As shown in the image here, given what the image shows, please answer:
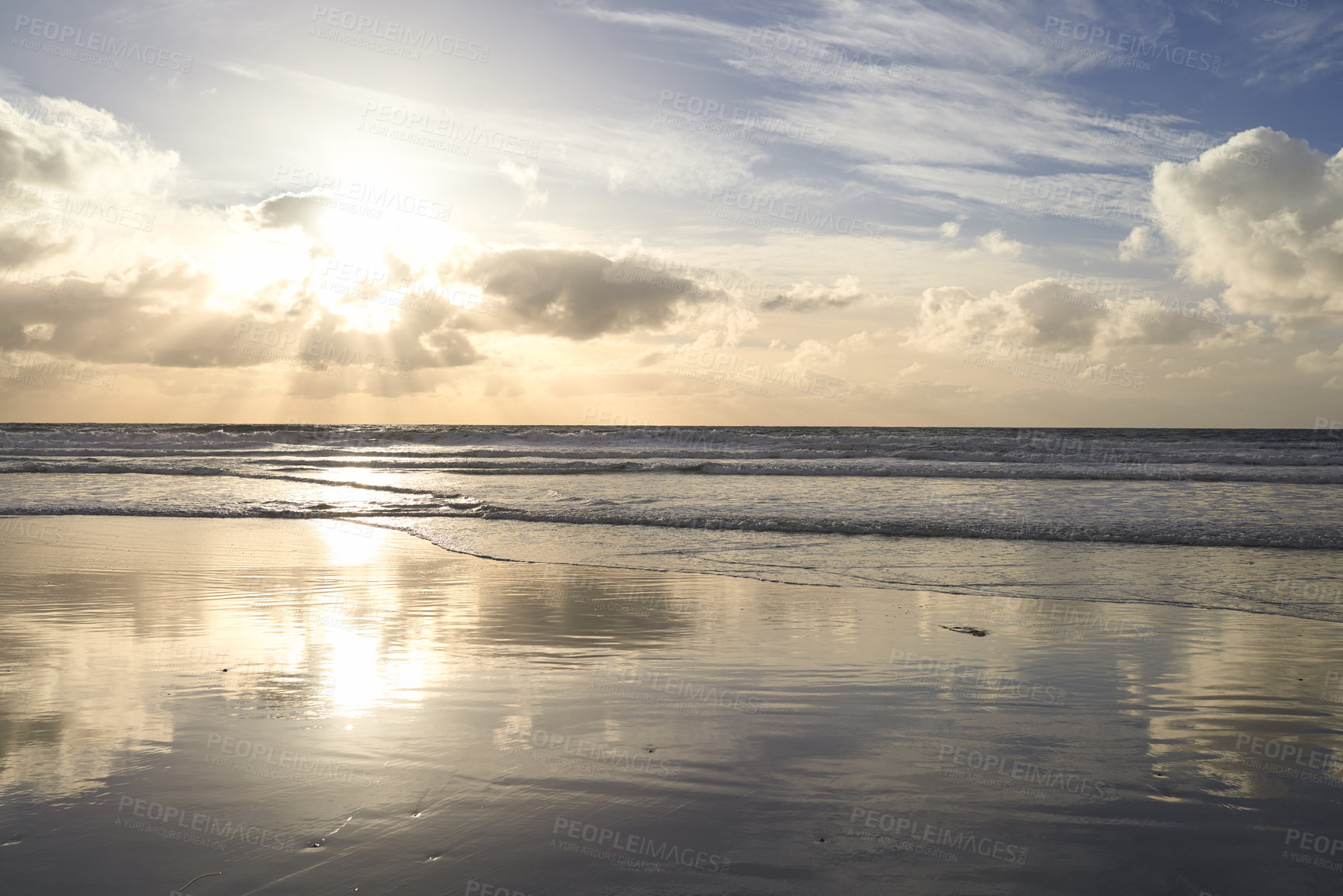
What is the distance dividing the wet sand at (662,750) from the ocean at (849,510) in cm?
279

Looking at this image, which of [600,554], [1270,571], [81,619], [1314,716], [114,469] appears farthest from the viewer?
[114,469]

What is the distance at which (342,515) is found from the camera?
18188mm

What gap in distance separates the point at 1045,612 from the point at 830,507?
32.4 ft

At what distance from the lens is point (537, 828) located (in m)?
3.55

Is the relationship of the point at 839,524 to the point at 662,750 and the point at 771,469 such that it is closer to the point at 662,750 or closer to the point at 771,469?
the point at 662,750

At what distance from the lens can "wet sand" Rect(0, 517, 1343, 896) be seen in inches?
128

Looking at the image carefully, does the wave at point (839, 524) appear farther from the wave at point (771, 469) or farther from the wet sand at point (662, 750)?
the wet sand at point (662, 750)

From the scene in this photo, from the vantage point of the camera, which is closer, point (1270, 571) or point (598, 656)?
point (598, 656)

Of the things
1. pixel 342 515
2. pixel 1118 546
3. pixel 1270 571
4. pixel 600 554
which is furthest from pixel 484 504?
pixel 1270 571

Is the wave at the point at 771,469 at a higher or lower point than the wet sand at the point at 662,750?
higher

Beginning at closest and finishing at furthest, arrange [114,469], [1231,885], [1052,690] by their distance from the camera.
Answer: [1231,885] → [1052,690] → [114,469]

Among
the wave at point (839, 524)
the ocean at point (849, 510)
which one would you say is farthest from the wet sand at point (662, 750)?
the wave at point (839, 524)

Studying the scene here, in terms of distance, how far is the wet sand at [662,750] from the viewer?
325cm

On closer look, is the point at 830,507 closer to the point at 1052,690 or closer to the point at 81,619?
the point at 1052,690
